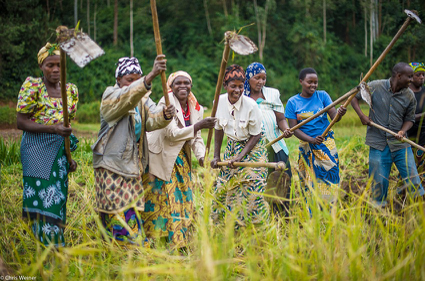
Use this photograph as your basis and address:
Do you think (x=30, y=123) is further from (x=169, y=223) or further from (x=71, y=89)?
(x=169, y=223)

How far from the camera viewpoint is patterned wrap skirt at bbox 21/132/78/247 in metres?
3.18

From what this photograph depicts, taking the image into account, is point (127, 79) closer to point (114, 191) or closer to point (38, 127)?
point (38, 127)

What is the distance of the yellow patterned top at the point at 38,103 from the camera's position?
323 cm

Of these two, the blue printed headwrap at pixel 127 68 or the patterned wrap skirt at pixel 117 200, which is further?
the blue printed headwrap at pixel 127 68

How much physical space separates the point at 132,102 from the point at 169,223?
1263 millimetres

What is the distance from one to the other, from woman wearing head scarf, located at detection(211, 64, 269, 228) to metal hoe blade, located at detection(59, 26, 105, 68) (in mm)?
1468

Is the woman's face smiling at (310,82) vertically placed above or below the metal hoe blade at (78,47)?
below

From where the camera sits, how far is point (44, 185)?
3209 mm

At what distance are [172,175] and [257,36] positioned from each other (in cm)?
2329

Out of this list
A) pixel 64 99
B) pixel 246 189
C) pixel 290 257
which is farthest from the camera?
pixel 246 189

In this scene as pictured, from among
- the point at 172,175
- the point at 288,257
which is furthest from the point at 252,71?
the point at 288,257

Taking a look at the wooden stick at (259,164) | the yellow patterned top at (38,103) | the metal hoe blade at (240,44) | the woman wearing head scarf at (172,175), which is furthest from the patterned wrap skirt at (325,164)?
the yellow patterned top at (38,103)

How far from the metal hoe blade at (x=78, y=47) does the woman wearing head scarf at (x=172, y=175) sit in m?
1.05

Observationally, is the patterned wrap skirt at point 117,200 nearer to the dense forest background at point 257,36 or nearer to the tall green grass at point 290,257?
the tall green grass at point 290,257
